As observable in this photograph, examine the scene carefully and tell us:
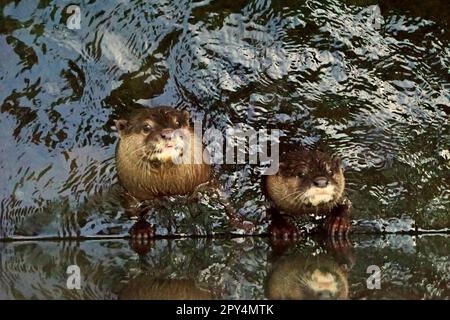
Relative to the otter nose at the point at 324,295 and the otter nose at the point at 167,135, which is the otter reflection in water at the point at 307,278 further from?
the otter nose at the point at 167,135

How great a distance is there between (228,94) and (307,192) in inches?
24.7

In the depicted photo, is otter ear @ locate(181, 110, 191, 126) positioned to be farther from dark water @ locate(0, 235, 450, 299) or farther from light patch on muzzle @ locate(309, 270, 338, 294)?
light patch on muzzle @ locate(309, 270, 338, 294)

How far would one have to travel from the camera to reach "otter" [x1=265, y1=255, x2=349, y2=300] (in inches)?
101

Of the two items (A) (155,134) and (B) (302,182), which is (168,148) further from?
(B) (302,182)

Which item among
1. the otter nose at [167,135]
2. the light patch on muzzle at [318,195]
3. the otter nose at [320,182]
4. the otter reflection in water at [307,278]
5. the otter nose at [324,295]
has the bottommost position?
the otter reflection in water at [307,278]

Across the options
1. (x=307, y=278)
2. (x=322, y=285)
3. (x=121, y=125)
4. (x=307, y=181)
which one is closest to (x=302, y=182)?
(x=307, y=181)

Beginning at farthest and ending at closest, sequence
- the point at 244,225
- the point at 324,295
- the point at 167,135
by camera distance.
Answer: the point at 244,225
the point at 167,135
the point at 324,295

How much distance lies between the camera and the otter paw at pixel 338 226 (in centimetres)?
395

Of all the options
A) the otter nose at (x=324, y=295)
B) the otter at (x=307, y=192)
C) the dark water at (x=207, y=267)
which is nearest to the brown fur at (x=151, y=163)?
the dark water at (x=207, y=267)

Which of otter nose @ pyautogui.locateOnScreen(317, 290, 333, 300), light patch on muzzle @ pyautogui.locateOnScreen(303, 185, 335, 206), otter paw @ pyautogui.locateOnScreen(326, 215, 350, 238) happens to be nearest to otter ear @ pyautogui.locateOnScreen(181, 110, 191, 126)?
light patch on muzzle @ pyautogui.locateOnScreen(303, 185, 335, 206)

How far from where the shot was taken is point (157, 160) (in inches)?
147

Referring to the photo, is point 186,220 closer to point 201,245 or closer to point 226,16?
Result: point 201,245

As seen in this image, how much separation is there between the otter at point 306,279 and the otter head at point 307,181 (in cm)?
55
